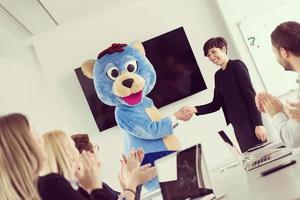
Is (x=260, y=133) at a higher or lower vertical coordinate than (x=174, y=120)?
lower

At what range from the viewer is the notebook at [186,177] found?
143 cm

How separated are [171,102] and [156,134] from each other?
335 millimetres

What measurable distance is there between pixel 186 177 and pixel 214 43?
2.27 meters

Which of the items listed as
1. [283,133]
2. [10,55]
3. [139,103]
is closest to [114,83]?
[139,103]

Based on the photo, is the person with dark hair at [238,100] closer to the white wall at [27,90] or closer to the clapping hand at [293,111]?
the clapping hand at [293,111]

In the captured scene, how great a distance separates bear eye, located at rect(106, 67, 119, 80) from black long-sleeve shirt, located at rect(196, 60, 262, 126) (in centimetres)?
81

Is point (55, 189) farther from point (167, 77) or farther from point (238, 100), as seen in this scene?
point (167, 77)

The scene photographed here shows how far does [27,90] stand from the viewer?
12.3 feet

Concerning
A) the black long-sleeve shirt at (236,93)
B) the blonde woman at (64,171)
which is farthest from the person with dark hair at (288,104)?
the black long-sleeve shirt at (236,93)

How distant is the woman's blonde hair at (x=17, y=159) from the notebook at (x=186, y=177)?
0.44m

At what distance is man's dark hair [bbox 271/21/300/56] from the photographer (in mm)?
1841

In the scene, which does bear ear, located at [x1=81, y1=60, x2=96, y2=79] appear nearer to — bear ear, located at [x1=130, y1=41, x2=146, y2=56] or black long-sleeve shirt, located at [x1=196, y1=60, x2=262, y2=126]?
bear ear, located at [x1=130, y1=41, x2=146, y2=56]

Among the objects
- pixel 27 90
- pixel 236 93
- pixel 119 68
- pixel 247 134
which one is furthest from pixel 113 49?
pixel 247 134

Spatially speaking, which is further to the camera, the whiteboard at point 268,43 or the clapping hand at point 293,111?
the whiteboard at point 268,43
